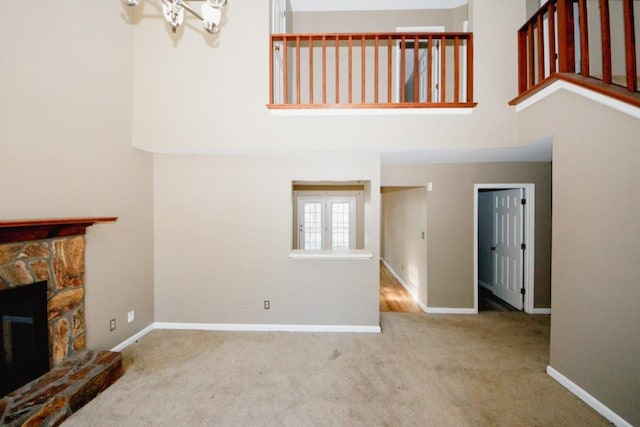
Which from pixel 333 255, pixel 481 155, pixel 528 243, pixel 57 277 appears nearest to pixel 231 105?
pixel 333 255

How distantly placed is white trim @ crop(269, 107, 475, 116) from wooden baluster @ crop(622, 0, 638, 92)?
3.81ft

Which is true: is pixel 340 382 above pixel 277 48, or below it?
below

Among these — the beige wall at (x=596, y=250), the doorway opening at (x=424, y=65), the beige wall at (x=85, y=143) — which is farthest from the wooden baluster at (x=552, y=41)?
the beige wall at (x=85, y=143)

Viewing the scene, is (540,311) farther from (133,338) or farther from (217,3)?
(133,338)

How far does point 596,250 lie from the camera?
6.41 feet

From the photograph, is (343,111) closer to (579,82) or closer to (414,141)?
(414,141)

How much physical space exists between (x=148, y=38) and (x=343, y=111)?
2.25 metres

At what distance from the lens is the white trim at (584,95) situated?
1707 millimetres

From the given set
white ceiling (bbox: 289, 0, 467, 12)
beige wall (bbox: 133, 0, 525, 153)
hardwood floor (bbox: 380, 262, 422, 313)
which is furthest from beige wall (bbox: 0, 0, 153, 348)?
hardwood floor (bbox: 380, 262, 422, 313)

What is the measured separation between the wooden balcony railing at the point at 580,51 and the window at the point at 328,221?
4.51 m

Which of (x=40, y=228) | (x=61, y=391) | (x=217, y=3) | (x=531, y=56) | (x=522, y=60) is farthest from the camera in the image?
(x=522, y=60)

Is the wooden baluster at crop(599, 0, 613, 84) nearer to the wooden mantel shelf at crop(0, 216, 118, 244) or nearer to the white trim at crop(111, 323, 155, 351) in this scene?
the wooden mantel shelf at crop(0, 216, 118, 244)

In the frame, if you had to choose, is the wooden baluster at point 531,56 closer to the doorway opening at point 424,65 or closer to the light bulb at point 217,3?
the doorway opening at point 424,65

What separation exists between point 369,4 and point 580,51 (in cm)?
300
